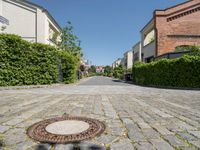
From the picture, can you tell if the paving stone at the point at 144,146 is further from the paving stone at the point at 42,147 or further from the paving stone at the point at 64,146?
the paving stone at the point at 42,147

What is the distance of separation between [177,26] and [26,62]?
711 inches

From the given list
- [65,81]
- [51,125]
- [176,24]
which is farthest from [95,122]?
[176,24]

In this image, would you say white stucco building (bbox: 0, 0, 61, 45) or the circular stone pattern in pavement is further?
white stucco building (bbox: 0, 0, 61, 45)

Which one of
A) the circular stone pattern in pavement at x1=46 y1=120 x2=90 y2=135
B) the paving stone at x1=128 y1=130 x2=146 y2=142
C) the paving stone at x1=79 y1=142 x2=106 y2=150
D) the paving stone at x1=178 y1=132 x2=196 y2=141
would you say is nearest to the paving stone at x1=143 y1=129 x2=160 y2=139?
the paving stone at x1=128 y1=130 x2=146 y2=142

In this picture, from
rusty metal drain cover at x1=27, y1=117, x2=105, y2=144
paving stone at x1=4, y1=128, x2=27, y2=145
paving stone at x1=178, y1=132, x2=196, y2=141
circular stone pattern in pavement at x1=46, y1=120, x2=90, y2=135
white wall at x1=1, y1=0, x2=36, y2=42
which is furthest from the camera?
white wall at x1=1, y1=0, x2=36, y2=42

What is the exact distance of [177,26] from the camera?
23.1 metres

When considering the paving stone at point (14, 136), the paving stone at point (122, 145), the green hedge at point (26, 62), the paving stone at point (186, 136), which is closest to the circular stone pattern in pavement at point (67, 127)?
the paving stone at point (14, 136)

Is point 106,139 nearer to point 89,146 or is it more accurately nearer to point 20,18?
point 89,146

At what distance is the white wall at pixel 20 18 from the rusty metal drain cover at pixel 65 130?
19560 millimetres

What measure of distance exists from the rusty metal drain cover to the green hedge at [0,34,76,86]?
975 centimetres

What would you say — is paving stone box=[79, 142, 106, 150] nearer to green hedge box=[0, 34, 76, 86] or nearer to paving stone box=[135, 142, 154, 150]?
paving stone box=[135, 142, 154, 150]

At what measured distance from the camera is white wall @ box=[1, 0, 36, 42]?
72.2 feet

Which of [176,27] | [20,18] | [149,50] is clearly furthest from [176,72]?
[20,18]

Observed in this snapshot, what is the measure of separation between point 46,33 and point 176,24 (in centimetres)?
1549
